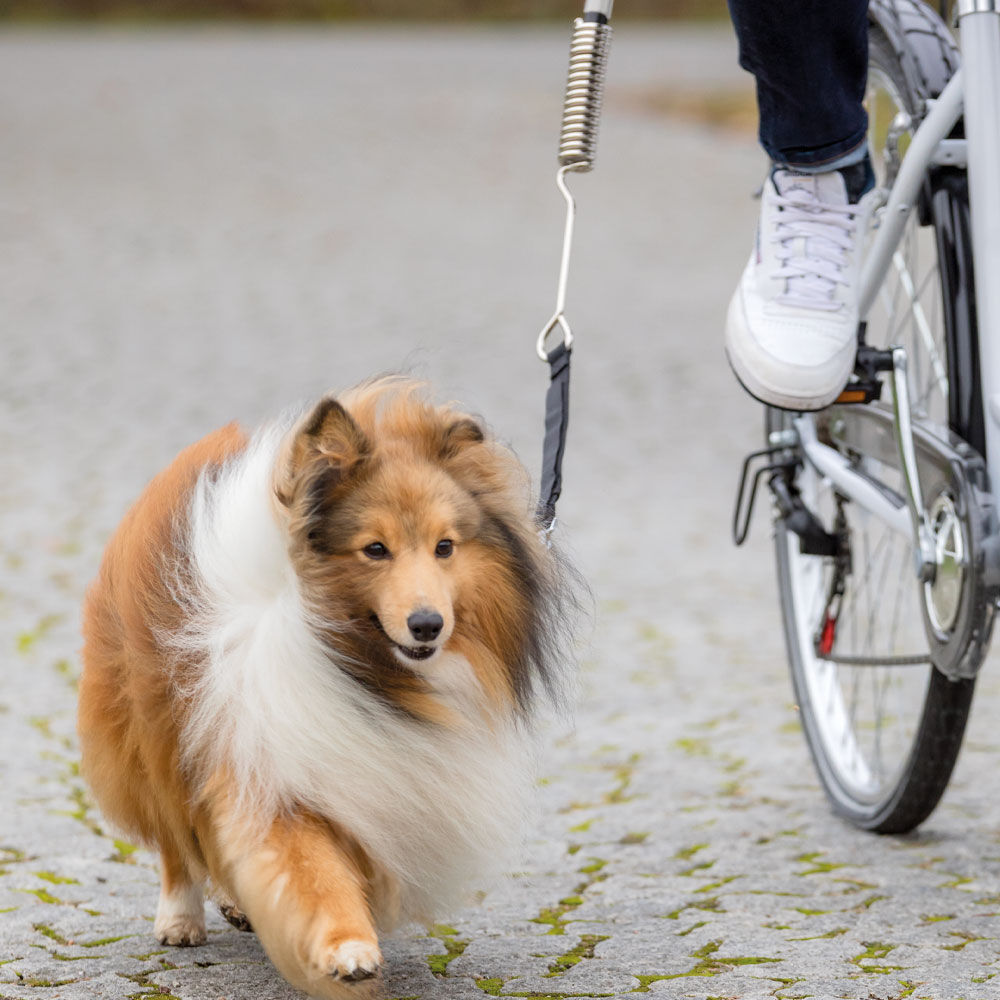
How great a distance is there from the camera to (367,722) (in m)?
2.74

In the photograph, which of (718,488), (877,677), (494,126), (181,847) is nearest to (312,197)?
(494,126)

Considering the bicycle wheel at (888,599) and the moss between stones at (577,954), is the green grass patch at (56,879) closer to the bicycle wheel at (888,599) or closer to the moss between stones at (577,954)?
the moss between stones at (577,954)

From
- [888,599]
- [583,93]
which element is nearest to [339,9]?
[888,599]

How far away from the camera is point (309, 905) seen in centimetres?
257

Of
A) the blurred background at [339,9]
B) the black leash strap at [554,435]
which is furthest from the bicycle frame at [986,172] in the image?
the blurred background at [339,9]

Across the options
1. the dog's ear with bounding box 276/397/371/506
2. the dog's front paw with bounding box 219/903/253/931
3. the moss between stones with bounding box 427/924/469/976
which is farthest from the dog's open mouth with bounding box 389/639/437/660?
the dog's front paw with bounding box 219/903/253/931

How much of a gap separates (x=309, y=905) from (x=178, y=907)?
805mm

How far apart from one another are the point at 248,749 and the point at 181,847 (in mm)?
439

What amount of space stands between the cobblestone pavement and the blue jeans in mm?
870

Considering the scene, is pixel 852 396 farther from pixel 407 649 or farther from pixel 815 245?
pixel 407 649

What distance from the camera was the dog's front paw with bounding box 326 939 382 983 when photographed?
2.50 metres

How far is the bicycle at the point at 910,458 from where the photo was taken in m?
2.88

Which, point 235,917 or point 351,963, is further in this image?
point 235,917

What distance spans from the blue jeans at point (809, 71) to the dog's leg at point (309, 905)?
153cm
